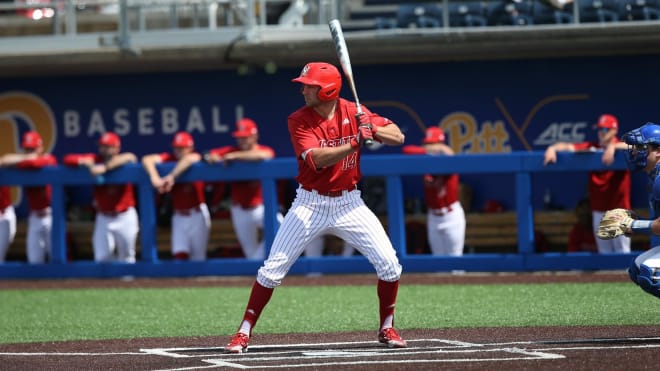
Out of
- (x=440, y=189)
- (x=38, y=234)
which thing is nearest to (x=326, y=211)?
(x=440, y=189)

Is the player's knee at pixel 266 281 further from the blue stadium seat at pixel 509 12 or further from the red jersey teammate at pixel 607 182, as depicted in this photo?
the blue stadium seat at pixel 509 12

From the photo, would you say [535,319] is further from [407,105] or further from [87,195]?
[87,195]

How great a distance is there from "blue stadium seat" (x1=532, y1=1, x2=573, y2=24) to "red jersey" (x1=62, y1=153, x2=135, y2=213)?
197 inches

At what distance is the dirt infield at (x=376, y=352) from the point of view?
610 cm

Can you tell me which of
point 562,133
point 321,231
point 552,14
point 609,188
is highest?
point 552,14

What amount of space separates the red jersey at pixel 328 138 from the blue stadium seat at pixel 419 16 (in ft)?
23.3

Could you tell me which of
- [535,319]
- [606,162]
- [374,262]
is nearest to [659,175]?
[374,262]

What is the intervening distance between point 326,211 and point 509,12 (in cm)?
740

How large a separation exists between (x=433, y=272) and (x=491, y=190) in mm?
2510

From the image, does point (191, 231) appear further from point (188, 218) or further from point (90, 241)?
point (90, 241)

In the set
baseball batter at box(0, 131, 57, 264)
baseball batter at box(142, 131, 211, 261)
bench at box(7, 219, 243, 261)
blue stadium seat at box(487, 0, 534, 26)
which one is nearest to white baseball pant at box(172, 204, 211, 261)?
baseball batter at box(142, 131, 211, 261)

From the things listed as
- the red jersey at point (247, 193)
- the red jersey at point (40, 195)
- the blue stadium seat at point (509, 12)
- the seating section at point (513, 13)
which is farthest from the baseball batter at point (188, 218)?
the blue stadium seat at point (509, 12)

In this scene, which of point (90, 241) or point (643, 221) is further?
point (90, 241)

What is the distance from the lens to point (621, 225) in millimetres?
6492
